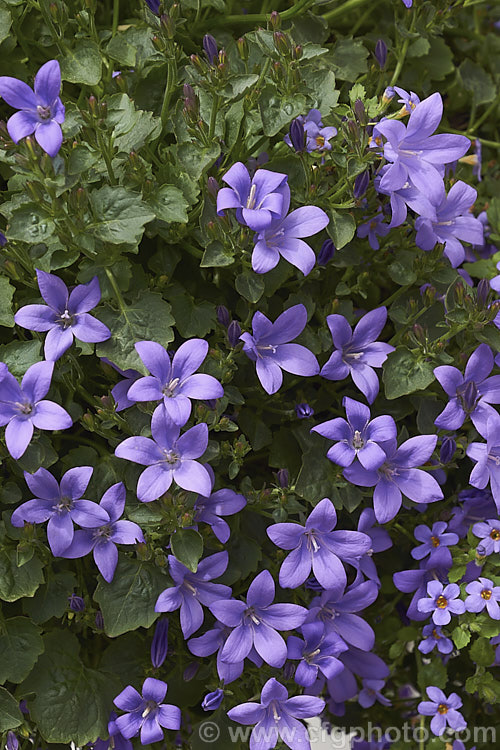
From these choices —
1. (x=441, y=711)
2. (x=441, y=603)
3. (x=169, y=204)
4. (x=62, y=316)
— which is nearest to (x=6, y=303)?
(x=62, y=316)

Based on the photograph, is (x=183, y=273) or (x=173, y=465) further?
(x=183, y=273)

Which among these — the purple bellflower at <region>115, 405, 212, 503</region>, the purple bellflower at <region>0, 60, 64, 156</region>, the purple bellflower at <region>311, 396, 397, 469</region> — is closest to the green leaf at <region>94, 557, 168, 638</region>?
the purple bellflower at <region>115, 405, 212, 503</region>

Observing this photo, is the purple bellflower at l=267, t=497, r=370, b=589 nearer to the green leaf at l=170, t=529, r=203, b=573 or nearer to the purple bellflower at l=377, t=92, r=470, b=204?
the green leaf at l=170, t=529, r=203, b=573

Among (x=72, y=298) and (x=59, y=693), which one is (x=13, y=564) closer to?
(x=59, y=693)

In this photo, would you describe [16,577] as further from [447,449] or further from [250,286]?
[447,449]

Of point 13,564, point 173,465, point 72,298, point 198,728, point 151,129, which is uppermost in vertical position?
point 151,129

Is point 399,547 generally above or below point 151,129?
below

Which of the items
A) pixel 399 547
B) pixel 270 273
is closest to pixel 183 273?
pixel 270 273
